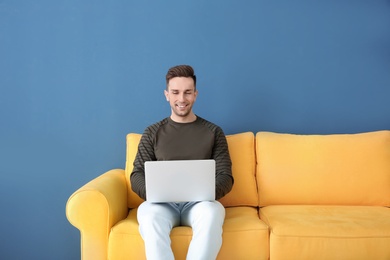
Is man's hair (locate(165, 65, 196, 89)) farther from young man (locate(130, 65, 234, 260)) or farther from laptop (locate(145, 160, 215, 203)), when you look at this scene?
laptop (locate(145, 160, 215, 203))

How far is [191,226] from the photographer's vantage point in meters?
1.99

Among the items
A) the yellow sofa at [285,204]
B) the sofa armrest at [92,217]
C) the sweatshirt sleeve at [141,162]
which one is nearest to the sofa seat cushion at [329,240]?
the yellow sofa at [285,204]

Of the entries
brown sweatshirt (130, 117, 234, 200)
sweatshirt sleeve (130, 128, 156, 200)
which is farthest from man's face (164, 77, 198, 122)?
sweatshirt sleeve (130, 128, 156, 200)

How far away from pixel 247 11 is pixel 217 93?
0.62 m

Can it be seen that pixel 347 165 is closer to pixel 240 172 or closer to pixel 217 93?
pixel 240 172

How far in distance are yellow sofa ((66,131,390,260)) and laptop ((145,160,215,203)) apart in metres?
0.21

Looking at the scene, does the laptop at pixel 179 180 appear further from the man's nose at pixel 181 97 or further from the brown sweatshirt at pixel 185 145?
the man's nose at pixel 181 97

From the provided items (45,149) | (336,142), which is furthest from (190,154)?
(45,149)

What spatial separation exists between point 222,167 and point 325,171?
26.6 inches

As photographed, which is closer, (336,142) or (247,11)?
(336,142)

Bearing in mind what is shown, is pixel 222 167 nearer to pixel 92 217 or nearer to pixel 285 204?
pixel 285 204

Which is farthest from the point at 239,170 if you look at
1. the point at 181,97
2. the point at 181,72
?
the point at 181,72

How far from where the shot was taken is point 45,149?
2846mm

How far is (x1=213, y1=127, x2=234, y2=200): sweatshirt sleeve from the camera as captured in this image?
2.15 m
